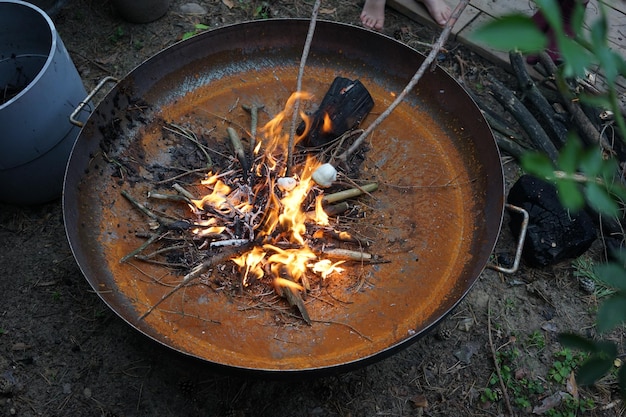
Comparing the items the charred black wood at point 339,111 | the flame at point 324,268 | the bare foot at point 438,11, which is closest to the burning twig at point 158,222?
the flame at point 324,268

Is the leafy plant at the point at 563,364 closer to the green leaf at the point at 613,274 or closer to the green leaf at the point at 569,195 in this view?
the green leaf at the point at 613,274

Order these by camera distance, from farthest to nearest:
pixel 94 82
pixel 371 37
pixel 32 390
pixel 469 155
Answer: pixel 94 82, pixel 371 37, pixel 469 155, pixel 32 390

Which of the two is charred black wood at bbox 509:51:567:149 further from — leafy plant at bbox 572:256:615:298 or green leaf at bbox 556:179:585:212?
green leaf at bbox 556:179:585:212

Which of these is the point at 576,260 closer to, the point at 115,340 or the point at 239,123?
the point at 239,123

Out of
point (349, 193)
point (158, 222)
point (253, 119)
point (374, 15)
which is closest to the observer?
point (158, 222)

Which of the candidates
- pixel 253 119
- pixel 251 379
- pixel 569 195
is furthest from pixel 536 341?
pixel 569 195

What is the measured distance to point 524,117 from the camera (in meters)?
3.26

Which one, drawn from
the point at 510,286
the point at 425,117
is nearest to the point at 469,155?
the point at 425,117

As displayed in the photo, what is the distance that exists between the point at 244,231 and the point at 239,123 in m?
0.69

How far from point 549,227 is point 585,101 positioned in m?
2.35

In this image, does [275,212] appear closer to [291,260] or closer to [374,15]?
[291,260]

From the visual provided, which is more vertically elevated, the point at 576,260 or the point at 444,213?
the point at 444,213

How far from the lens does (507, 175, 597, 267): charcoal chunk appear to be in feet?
9.09

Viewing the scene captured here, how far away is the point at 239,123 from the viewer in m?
2.81
